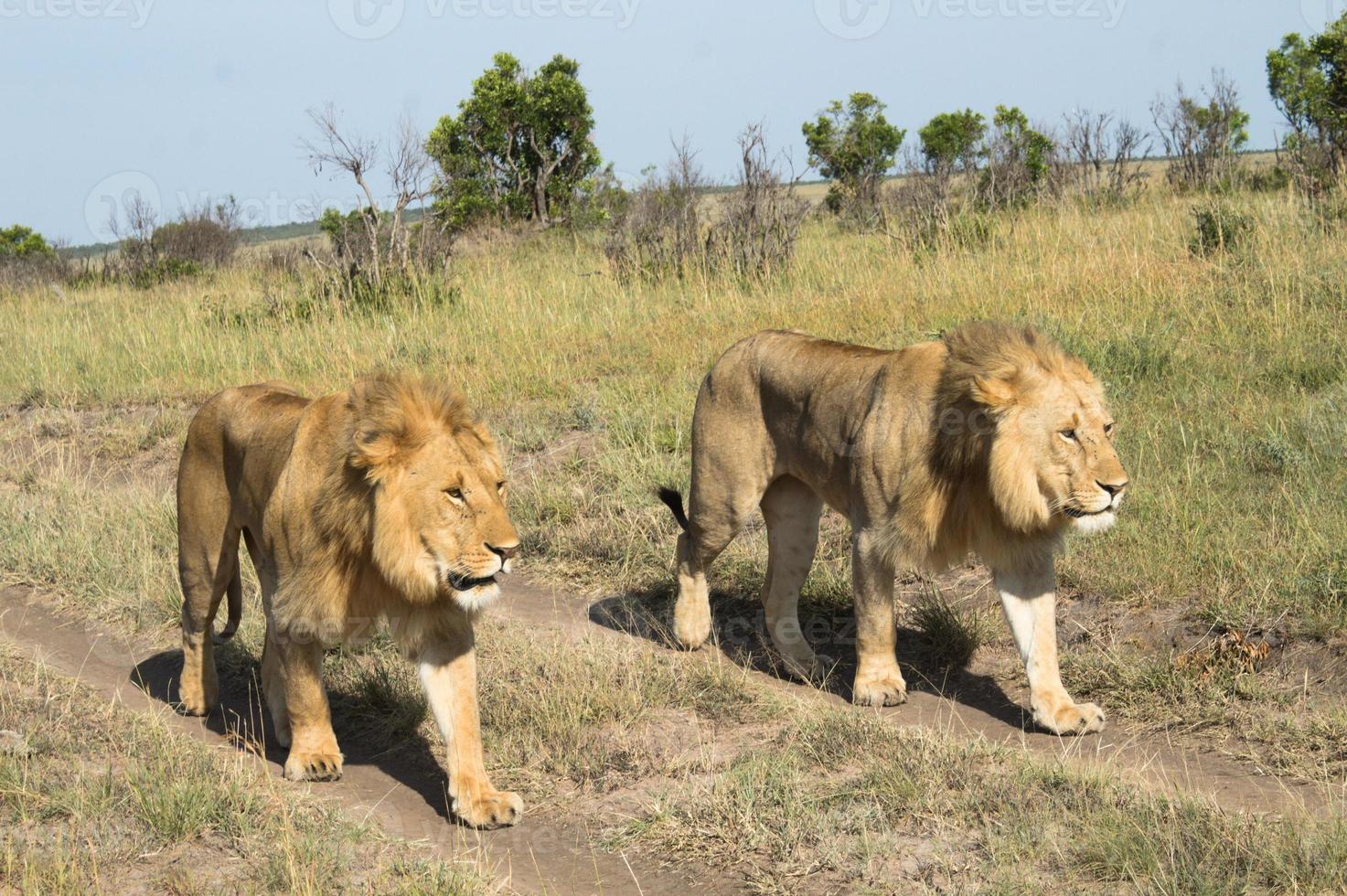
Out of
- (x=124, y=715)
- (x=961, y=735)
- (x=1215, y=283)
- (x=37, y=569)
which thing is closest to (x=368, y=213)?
(x=37, y=569)

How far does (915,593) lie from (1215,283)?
12.3 feet

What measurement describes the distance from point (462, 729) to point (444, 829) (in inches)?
12.6

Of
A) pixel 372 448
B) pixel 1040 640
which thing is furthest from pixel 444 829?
pixel 1040 640

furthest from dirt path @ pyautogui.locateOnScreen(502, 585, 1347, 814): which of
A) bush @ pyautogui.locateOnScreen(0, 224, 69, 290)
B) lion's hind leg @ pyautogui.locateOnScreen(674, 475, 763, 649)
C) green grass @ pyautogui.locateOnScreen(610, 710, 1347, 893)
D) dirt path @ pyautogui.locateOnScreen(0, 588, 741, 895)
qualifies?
bush @ pyautogui.locateOnScreen(0, 224, 69, 290)

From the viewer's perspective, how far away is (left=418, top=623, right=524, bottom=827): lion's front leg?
3.77 m

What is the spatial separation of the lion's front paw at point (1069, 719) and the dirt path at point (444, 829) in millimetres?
1376

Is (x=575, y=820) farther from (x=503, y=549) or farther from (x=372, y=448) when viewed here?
(x=372, y=448)

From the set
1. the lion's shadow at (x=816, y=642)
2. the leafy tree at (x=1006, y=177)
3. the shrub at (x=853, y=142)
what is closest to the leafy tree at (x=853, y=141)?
the shrub at (x=853, y=142)

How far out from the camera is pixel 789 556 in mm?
5223

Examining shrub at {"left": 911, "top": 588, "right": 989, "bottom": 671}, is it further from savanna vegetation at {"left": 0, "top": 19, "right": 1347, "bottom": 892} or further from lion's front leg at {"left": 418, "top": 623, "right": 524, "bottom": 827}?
lion's front leg at {"left": 418, "top": 623, "right": 524, "bottom": 827}

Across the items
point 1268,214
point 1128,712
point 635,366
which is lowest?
Result: point 1128,712

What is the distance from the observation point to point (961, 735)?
4363mm

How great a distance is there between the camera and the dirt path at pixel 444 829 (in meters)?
3.52

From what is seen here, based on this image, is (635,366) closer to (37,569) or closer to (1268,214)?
(37,569)
